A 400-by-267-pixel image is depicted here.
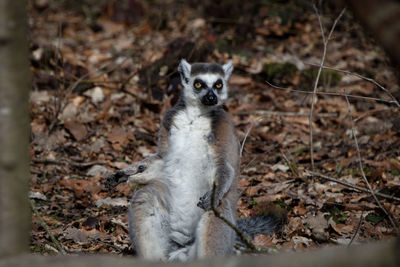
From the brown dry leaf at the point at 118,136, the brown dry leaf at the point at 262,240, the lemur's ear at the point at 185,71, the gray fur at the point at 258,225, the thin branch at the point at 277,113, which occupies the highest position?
the lemur's ear at the point at 185,71

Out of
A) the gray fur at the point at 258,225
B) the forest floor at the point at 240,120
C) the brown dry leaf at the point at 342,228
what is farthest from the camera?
the forest floor at the point at 240,120

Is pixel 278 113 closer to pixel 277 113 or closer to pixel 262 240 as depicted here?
pixel 277 113

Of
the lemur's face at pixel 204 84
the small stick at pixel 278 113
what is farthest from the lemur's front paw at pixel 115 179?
the small stick at pixel 278 113

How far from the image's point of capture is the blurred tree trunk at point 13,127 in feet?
6.60

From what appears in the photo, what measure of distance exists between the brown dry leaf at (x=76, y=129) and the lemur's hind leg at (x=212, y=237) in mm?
4007

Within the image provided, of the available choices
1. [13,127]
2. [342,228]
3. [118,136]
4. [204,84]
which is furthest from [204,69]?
[13,127]

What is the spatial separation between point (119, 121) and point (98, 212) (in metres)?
2.69

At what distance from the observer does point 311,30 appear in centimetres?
1206

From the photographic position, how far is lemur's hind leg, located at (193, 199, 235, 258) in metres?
4.09

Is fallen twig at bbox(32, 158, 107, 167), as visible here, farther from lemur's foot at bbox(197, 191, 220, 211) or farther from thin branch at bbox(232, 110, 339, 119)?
lemur's foot at bbox(197, 191, 220, 211)

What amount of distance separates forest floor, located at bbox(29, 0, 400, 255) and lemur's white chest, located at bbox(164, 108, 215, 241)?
2.26ft

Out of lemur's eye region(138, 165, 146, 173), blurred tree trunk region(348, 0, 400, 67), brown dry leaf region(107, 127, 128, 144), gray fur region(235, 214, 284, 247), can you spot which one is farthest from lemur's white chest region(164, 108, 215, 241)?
blurred tree trunk region(348, 0, 400, 67)

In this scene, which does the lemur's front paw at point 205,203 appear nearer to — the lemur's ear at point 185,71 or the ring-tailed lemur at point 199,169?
the ring-tailed lemur at point 199,169

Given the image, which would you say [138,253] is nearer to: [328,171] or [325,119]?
[328,171]
